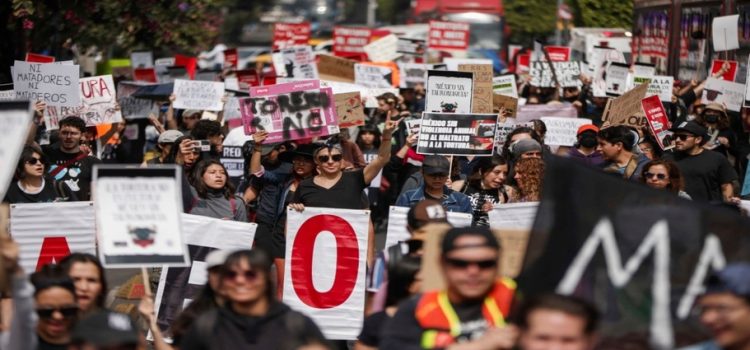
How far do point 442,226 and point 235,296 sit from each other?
3.99ft

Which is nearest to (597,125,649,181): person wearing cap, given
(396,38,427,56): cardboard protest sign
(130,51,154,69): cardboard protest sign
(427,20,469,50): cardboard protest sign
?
(130,51,154,69): cardboard protest sign

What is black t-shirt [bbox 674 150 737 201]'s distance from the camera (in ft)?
36.7

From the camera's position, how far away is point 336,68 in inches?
801

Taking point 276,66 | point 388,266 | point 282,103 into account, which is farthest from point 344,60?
point 388,266

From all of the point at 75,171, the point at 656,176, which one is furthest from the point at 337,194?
the point at 75,171

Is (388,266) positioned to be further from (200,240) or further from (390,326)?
(200,240)

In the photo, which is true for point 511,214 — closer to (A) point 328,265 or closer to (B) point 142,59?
(A) point 328,265

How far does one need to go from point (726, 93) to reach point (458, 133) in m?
5.00

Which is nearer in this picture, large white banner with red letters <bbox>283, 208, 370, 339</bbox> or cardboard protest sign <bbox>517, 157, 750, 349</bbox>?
cardboard protest sign <bbox>517, 157, 750, 349</bbox>

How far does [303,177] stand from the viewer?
10.9 m

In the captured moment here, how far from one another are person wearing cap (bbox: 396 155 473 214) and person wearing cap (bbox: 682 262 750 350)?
497 centimetres

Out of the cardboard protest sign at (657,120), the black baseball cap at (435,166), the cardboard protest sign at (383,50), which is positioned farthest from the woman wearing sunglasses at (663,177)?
the cardboard protest sign at (383,50)

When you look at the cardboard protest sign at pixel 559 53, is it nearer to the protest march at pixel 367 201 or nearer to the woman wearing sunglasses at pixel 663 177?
the protest march at pixel 367 201

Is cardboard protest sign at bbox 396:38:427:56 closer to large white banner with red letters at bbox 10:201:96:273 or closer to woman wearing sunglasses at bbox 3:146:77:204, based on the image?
woman wearing sunglasses at bbox 3:146:77:204
